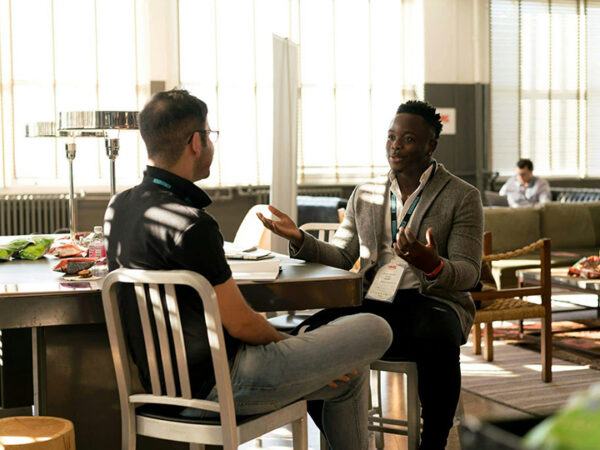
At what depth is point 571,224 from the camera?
7727mm

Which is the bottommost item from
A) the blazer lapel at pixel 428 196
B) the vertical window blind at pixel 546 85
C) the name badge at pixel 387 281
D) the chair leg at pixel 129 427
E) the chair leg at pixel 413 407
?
the chair leg at pixel 413 407

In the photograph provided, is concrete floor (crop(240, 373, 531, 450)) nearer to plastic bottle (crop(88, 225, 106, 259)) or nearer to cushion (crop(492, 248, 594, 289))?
plastic bottle (crop(88, 225, 106, 259))

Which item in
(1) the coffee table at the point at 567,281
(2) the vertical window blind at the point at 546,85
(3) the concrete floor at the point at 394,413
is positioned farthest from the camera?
(2) the vertical window blind at the point at 546,85

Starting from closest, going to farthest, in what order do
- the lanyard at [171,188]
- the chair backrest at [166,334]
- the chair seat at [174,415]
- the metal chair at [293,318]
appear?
the chair backrest at [166,334] < the chair seat at [174,415] < the lanyard at [171,188] < the metal chair at [293,318]

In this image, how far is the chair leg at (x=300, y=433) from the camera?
7.16 ft

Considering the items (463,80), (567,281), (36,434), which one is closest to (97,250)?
(36,434)

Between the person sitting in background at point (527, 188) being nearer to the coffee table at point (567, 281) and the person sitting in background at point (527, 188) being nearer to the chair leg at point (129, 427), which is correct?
the coffee table at point (567, 281)

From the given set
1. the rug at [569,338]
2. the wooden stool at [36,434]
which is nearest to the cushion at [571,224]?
the rug at [569,338]

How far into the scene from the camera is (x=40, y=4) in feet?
28.9

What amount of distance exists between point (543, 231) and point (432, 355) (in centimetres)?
512

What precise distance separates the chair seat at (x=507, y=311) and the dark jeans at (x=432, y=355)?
1669 mm

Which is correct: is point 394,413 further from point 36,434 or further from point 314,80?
point 314,80

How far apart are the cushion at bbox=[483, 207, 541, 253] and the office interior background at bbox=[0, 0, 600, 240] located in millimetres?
3088

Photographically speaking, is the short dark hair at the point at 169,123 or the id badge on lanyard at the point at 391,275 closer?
the short dark hair at the point at 169,123
